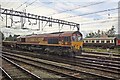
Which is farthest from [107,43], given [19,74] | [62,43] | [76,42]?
[19,74]

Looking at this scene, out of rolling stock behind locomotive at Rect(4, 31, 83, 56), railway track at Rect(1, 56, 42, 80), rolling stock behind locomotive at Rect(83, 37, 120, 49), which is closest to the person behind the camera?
railway track at Rect(1, 56, 42, 80)

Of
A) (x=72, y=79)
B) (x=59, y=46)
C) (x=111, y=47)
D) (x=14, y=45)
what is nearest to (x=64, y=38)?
(x=59, y=46)

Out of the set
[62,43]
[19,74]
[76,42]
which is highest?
[76,42]

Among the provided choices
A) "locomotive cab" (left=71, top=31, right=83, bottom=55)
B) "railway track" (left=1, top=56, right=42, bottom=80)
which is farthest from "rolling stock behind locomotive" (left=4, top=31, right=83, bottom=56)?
"railway track" (left=1, top=56, right=42, bottom=80)

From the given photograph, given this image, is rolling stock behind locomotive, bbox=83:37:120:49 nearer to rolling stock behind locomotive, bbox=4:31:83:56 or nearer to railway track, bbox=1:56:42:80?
rolling stock behind locomotive, bbox=4:31:83:56

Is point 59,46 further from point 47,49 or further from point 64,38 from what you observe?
point 47,49

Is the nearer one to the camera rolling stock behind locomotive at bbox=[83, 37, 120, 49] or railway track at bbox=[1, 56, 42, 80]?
railway track at bbox=[1, 56, 42, 80]

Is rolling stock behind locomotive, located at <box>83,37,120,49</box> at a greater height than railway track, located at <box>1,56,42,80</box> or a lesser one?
greater

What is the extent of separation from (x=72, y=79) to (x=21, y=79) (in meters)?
2.71

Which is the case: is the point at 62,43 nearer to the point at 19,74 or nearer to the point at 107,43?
the point at 19,74

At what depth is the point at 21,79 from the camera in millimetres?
10422

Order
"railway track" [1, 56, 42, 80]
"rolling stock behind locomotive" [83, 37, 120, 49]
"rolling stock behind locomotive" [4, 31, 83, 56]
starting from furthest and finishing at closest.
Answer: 1. "rolling stock behind locomotive" [83, 37, 120, 49]
2. "rolling stock behind locomotive" [4, 31, 83, 56]
3. "railway track" [1, 56, 42, 80]

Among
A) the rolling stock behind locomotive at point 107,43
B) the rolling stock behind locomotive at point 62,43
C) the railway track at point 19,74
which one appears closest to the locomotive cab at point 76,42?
the rolling stock behind locomotive at point 62,43

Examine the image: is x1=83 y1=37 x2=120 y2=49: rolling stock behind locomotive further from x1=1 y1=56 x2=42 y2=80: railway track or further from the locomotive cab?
x1=1 y1=56 x2=42 y2=80: railway track
